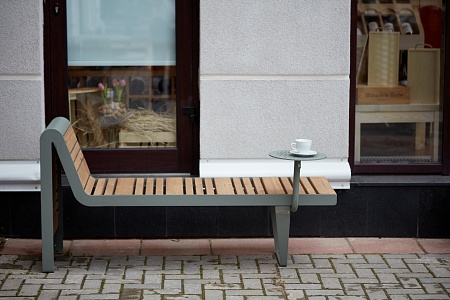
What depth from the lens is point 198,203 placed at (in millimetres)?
6246

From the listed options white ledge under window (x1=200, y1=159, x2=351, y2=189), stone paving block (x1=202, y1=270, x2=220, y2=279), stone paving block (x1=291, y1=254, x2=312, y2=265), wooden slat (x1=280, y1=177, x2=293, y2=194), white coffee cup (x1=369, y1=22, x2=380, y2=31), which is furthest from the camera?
white coffee cup (x1=369, y1=22, x2=380, y2=31)

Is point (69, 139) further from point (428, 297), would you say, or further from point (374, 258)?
point (428, 297)

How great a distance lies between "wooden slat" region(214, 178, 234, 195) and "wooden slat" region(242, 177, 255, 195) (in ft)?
0.33

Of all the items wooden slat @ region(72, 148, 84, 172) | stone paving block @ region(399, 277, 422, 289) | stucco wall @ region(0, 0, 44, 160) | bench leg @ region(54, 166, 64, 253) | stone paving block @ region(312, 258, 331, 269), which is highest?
stucco wall @ region(0, 0, 44, 160)

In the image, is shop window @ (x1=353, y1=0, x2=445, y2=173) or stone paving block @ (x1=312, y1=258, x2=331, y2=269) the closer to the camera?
stone paving block @ (x1=312, y1=258, x2=331, y2=269)

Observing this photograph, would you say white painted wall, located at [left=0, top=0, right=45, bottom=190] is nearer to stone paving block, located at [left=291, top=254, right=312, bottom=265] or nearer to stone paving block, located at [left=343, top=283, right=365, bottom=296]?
stone paving block, located at [left=291, top=254, right=312, bottom=265]

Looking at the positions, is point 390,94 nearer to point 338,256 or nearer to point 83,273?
point 338,256

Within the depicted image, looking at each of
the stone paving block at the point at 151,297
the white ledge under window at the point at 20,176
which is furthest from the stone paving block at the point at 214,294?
the white ledge under window at the point at 20,176

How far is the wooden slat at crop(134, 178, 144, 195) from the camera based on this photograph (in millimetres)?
6285

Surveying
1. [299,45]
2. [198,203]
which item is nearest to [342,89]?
[299,45]

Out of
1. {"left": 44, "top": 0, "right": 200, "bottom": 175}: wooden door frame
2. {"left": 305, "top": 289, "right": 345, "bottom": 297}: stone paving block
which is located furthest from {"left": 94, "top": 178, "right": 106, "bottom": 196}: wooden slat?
{"left": 305, "top": 289, "right": 345, "bottom": 297}: stone paving block

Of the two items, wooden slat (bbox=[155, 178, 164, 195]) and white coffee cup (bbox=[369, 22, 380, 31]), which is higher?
white coffee cup (bbox=[369, 22, 380, 31])

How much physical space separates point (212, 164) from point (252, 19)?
1155mm

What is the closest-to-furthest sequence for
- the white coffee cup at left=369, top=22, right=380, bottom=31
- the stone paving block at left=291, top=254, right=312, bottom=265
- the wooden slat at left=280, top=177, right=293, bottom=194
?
1. the wooden slat at left=280, top=177, right=293, bottom=194
2. the stone paving block at left=291, top=254, right=312, bottom=265
3. the white coffee cup at left=369, top=22, right=380, bottom=31
